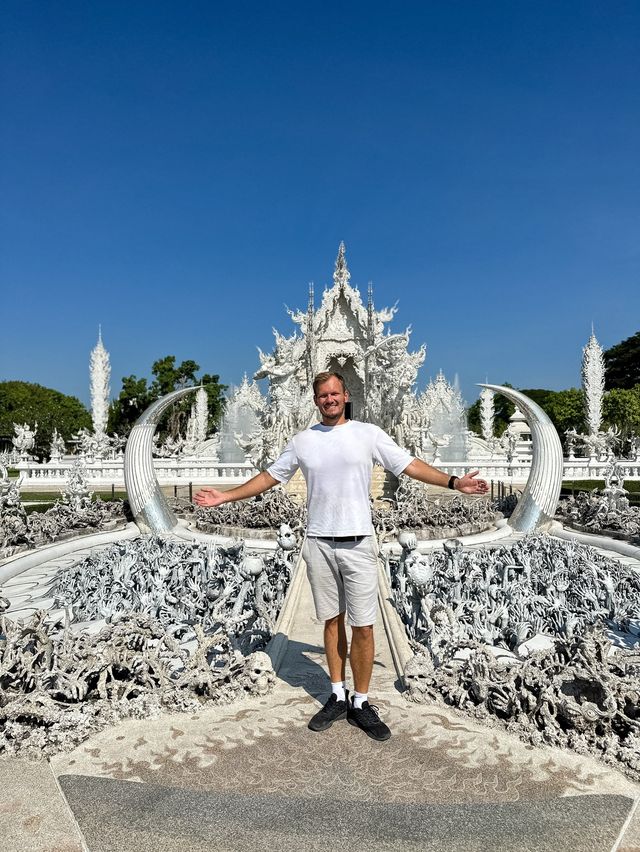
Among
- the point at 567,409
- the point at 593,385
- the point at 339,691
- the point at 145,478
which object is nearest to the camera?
the point at 339,691

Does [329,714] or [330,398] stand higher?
[330,398]

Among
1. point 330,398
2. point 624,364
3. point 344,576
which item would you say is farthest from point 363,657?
point 624,364

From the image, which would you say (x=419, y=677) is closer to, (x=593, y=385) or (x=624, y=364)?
(x=593, y=385)

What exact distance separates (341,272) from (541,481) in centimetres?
1301

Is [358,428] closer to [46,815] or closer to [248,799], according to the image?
[248,799]

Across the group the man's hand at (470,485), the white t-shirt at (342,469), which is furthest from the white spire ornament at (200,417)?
the man's hand at (470,485)

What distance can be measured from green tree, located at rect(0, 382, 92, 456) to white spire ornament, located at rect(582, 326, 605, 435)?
3932 cm

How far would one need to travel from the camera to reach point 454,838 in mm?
2430

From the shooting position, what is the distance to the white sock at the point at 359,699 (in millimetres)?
3430

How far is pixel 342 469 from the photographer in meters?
3.36

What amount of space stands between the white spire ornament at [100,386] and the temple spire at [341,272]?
29807 mm

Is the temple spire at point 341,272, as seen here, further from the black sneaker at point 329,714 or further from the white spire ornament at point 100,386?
the white spire ornament at point 100,386

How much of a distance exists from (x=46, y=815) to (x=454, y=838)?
5.94ft

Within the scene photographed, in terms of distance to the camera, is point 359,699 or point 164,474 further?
point 164,474
